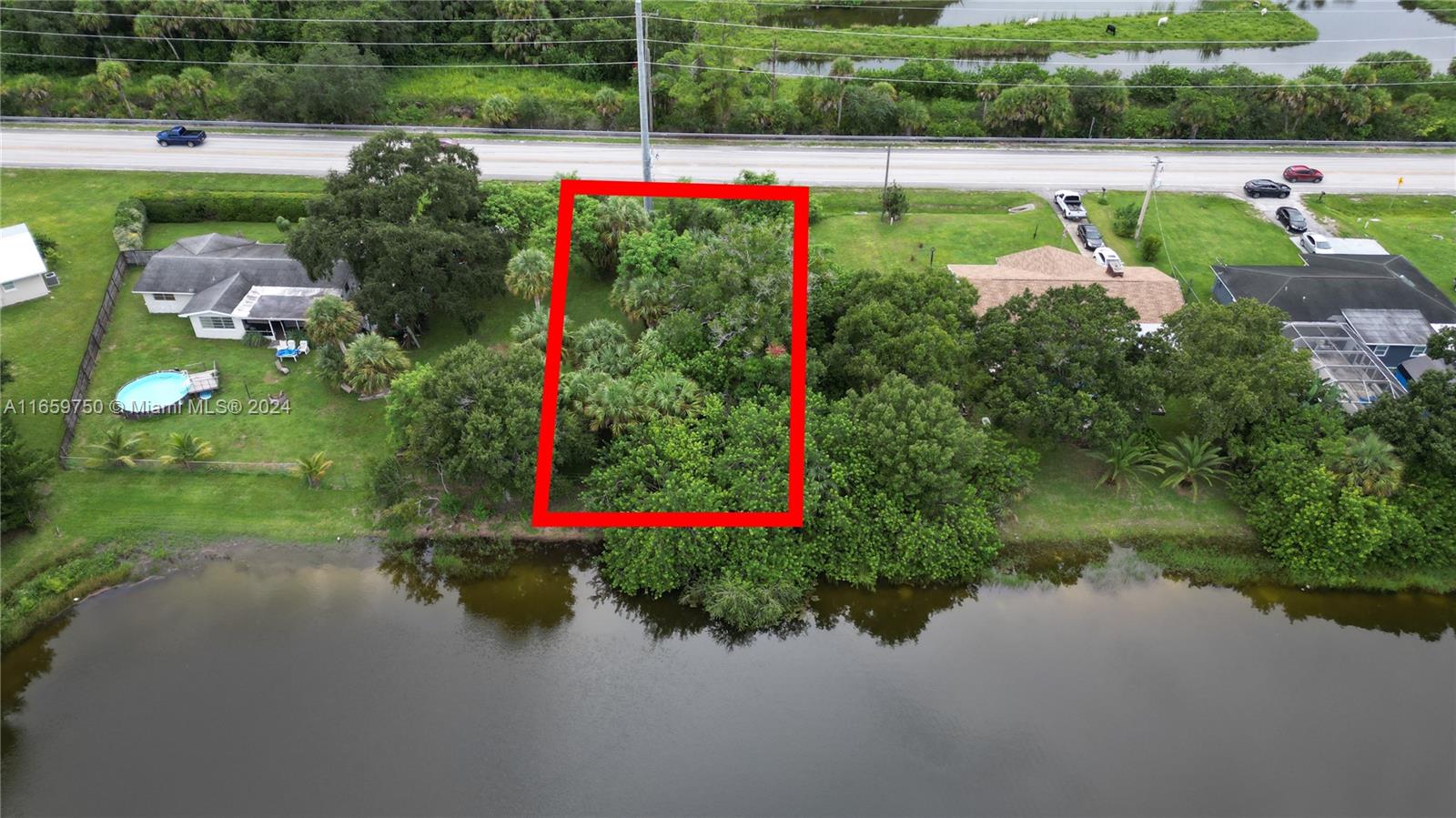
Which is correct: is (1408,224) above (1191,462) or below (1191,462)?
above

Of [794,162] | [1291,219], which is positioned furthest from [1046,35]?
[794,162]

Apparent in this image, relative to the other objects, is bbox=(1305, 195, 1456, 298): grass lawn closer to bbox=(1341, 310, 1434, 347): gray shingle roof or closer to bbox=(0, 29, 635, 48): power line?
bbox=(1341, 310, 1434, 347): gray shingle roof

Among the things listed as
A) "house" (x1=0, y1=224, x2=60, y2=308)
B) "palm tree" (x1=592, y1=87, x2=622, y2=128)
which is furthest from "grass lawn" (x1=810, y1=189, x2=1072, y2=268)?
"house" (x1=0, y1=224, x2=60, y2=308)

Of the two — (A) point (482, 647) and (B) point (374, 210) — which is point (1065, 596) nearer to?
(A) point (482, 647)

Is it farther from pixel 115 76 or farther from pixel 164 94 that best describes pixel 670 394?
pixel 115 76

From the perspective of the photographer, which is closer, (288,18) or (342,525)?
(342,525)

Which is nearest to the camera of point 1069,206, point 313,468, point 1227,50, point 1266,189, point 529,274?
point 313,468

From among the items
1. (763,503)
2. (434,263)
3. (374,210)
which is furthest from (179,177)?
(763,503)

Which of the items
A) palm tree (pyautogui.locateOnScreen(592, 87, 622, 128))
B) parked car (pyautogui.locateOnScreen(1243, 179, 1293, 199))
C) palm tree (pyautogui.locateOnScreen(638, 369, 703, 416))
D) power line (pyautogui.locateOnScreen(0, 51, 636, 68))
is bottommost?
palm tree (pyautogui.locateOnScreen(638, 369, 703, 416))
